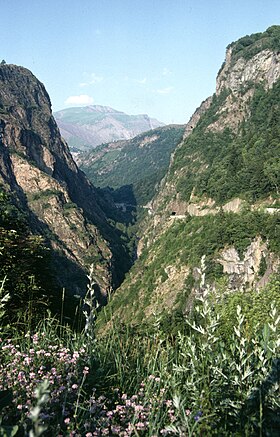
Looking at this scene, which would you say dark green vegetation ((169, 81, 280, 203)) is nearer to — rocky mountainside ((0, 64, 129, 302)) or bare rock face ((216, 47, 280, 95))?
bare rock face ((216, 47, 280, 95))

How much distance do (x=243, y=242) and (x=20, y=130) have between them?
12751cm

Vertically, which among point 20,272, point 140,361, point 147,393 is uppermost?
point 20,272

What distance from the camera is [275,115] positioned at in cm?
9244

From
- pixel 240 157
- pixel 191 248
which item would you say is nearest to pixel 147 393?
pixel 191 248

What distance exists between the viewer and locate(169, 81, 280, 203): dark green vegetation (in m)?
66.8

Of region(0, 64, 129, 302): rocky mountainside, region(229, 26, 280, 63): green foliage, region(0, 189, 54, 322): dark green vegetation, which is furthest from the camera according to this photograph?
A: region(229, 26, 280, 63): green foliage

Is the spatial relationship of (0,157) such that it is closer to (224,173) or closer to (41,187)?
(41,187)

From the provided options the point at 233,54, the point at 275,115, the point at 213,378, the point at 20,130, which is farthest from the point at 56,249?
the point at 213,378

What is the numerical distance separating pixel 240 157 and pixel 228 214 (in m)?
24.6

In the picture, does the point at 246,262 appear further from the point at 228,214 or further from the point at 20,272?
the point at 20,272

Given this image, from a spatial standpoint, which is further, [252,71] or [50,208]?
[252,71]

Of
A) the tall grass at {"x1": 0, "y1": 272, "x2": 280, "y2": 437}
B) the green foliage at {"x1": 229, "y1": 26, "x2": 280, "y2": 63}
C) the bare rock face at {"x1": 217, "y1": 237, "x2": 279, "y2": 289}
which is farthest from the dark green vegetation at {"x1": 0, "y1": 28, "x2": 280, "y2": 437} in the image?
the green foliage at {"x1": 229, "y1": 26, "x2": 280, "y2": 63}

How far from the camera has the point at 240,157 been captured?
86562 mm

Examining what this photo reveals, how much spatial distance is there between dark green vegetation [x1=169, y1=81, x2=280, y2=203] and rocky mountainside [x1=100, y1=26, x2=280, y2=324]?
0.70 ft
